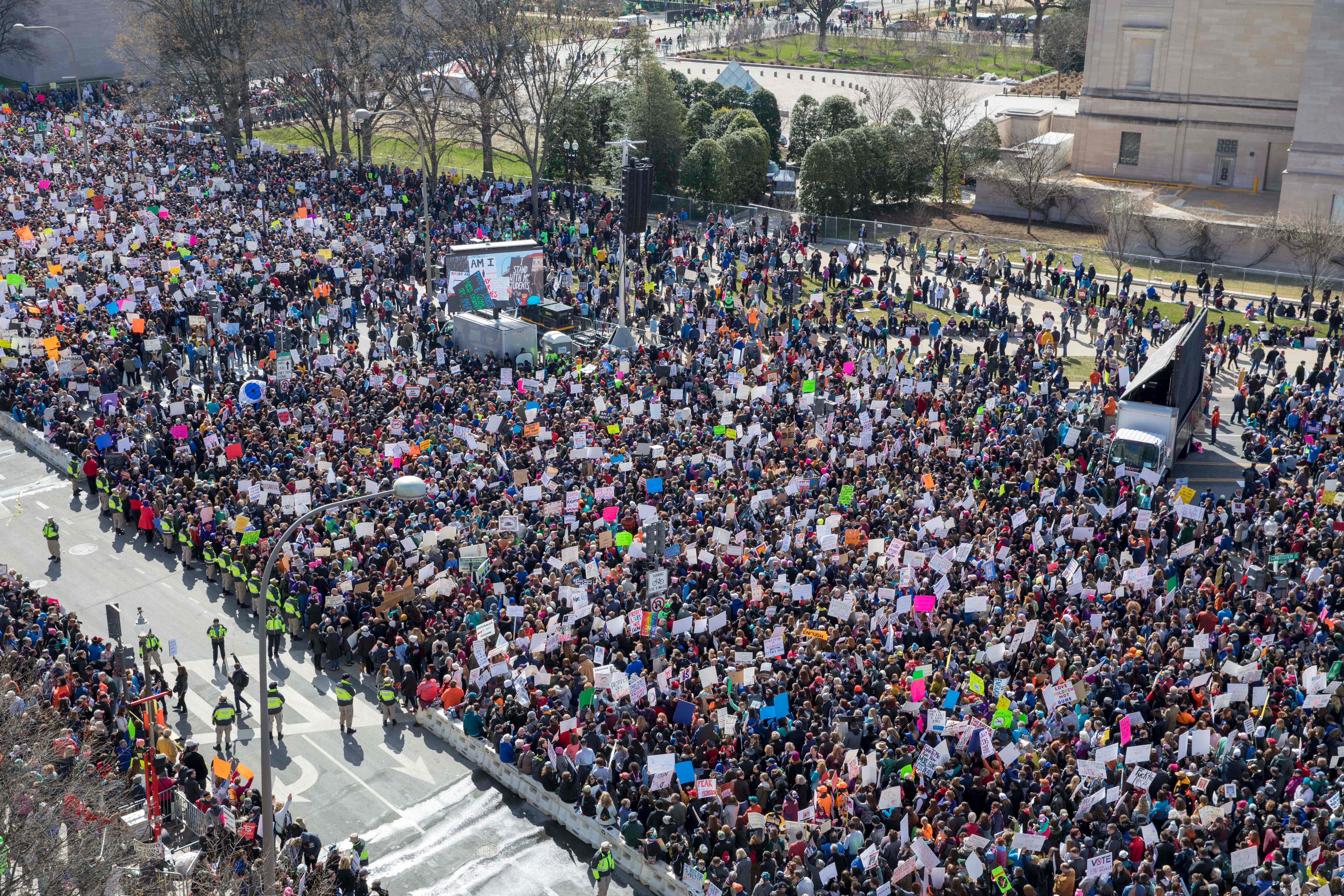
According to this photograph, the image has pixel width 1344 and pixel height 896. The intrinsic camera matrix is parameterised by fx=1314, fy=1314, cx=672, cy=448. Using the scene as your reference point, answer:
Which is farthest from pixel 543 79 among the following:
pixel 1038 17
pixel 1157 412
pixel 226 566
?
pixel 1038 17

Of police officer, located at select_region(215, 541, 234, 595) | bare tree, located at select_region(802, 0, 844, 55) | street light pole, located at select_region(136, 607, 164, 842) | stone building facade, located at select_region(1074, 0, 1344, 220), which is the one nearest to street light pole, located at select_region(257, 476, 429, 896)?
street light pole, located at select_region(136, 607, 164, 842)

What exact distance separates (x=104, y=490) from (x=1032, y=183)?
42.2m

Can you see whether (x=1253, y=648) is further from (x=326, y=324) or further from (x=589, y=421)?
(x=326, y=324)

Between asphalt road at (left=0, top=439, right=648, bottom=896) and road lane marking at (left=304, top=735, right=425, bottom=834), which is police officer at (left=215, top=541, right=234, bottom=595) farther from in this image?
road lane marking at (left=304, top=735, right=425, bottom=834)

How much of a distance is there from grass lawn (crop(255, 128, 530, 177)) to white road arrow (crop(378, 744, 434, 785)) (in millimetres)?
47889

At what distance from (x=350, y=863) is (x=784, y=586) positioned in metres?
9.65

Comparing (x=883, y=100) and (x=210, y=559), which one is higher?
(x=883, y=100)

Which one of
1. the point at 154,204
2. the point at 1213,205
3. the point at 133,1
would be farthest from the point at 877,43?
the point at 154,204

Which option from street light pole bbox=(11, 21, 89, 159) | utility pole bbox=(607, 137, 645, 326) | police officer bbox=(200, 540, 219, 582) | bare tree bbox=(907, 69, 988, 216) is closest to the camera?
police officer bbox=(200, 540, 219, 582)

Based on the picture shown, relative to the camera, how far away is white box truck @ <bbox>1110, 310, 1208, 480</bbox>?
1265 inches

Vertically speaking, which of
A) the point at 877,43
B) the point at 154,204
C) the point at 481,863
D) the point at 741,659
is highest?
the point at 877,43

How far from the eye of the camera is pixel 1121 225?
165ft

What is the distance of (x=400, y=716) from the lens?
24422mm

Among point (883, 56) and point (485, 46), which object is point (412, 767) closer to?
point (485, 46)
